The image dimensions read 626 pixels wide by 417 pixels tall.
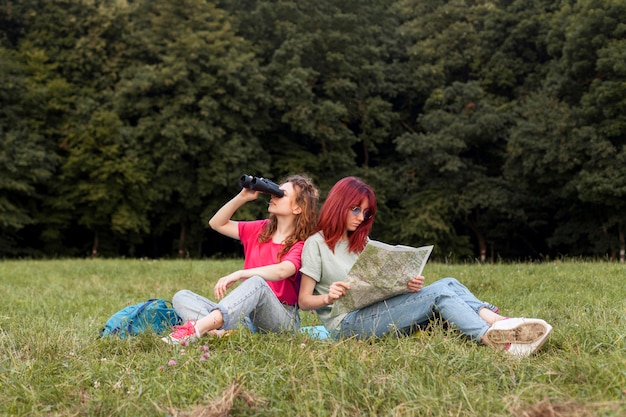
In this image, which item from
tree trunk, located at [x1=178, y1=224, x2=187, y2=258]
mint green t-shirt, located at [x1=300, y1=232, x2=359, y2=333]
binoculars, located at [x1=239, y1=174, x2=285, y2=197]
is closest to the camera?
mint green t-shirt, located at [x1=300, y1=232, x2=359, y2=333]

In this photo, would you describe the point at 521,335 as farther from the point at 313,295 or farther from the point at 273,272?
the point at 273,272

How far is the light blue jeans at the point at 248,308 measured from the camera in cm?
410

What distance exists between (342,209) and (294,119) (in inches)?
871

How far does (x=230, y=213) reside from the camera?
4.89 meters

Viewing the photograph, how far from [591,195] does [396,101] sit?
11577mm

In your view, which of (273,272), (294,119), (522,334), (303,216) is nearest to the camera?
(522,334)

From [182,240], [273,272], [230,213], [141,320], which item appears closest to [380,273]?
[273,272]

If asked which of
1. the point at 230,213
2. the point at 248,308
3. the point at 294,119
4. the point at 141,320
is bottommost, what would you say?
the point at 141,320

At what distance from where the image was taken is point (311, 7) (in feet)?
93.0

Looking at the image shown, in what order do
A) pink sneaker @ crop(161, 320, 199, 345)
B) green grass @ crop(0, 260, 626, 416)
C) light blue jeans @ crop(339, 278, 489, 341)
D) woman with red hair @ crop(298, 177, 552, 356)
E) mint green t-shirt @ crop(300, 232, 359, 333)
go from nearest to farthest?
1. green grass @ crop(0, 260, 626, 416)
2. woman with red hair @ crop(298, 177, 552, 356)
3. pink sneaker @ crop(161, 320, 199, 345)
4. light blue jeans @ crop(339, 278, 489, 341)
5. mint green t-shirt @ crop(300, 232, 359, 333)

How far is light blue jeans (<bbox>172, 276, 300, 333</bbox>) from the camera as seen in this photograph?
4102 mm

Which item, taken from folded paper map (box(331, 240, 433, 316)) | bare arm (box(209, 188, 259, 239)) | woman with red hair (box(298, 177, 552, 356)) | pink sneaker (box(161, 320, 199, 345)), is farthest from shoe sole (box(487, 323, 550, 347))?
bare arm (box(209, 188, 259, 239))

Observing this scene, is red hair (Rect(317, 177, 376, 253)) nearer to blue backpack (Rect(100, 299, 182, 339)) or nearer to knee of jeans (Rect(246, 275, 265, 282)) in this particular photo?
knee of jeans (Rect(246, 275, 265, 282))

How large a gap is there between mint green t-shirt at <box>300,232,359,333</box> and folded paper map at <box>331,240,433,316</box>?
0.92 ft
